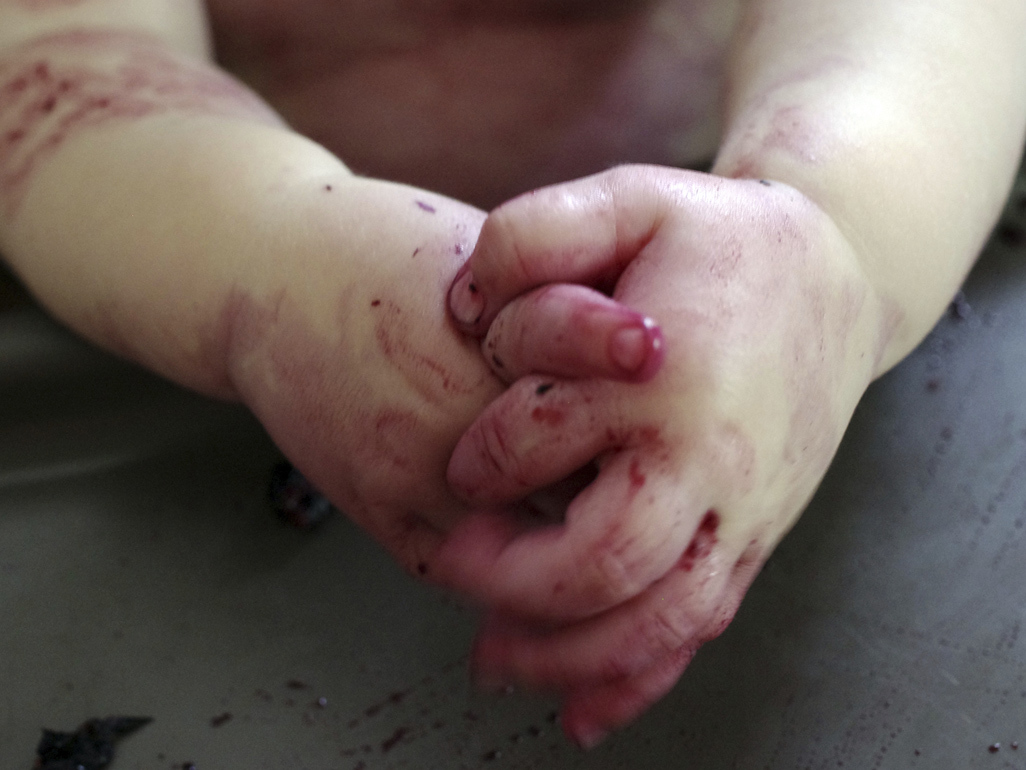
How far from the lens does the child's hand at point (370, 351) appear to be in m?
0.38

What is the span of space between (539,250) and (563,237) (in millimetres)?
12

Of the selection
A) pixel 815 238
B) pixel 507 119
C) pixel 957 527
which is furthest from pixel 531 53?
pixel 957 527

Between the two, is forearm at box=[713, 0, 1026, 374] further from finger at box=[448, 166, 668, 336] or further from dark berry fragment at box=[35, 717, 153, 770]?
dark berry fragment at box=[35, 717, 153, 770]

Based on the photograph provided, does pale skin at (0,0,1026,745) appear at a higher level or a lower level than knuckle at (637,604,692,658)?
higher

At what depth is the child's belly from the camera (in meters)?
0.59

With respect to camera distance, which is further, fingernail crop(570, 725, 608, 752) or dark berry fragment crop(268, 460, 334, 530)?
dark berry fragment crop(268, 460, 334, 530)

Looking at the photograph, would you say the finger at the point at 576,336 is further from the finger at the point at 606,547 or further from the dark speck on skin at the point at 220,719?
the dark speck on skin at the point at 220,719

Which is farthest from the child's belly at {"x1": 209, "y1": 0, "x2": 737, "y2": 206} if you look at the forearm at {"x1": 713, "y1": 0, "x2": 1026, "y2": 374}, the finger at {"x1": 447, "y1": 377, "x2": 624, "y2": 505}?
the finger at {"x1": 447, "y1": 377, "x2": 624, "y2": 505}

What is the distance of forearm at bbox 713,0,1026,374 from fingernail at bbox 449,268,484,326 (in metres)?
0.16

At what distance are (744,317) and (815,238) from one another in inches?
2.8

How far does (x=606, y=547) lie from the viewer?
0.31m

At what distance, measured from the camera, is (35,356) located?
64cm

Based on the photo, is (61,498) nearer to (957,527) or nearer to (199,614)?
→ (199,614)

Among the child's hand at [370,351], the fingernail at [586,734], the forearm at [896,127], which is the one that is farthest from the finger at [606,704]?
the forearm at [896,127]
